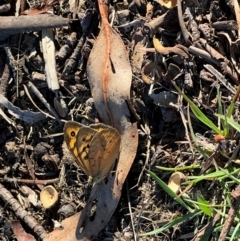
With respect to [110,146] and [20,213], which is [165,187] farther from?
[20,213]

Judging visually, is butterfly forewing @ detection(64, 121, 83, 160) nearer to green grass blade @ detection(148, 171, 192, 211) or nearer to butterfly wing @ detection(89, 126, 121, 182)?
butterfly wing @ detection(89, 126, 121, 182)

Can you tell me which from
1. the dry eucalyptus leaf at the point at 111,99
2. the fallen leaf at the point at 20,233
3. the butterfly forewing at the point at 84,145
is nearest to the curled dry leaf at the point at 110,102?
the dry eucalyptus leaf at the point at 111,99

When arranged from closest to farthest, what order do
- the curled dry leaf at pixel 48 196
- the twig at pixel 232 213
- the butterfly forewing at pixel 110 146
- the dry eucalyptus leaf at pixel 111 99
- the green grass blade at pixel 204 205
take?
the twig at pixel 232 213 < the green grass blade at pixel 204 205 < the butterfly forewing at pixel 110 146 < the dry eucalyptus leaf at pixel 111 99 < the curled dry leaf at pixel 48 196

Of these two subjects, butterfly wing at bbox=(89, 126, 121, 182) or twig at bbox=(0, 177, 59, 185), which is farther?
twig at bbox=(0, 177, 59, 185)

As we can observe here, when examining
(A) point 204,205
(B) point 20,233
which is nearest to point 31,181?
(B) point 20,233

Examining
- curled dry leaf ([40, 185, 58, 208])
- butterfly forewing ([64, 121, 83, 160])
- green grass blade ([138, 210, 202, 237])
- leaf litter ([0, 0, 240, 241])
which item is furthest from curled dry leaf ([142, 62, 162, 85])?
curled dry leaf ([40, 185, 58, 208])

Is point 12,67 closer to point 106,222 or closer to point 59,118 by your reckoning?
point 59,118

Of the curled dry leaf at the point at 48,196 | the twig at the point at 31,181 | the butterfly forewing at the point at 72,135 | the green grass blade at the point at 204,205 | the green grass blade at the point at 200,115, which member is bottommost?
the curled dry leaf at the point at 48,196

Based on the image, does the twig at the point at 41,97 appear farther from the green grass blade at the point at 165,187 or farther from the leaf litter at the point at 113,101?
the green grass blade at the point at 165,187
